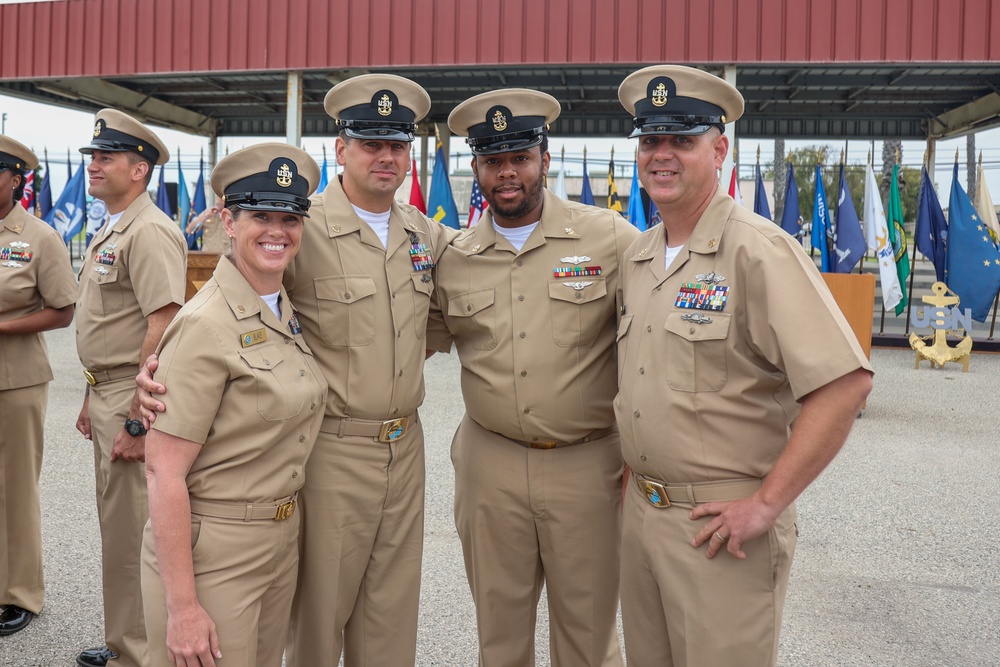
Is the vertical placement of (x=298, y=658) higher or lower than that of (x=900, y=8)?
lower

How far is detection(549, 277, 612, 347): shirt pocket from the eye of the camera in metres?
2.77

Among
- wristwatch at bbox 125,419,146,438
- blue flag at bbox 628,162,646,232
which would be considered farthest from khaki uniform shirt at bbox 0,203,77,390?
blue flag at bbox 628,162,646,232

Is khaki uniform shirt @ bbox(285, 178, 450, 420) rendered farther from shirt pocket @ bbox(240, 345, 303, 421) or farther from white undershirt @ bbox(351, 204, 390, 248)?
shirt pocket @ bbox(240, 345, 303, 421)

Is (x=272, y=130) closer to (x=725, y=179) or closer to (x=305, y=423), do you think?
(x=725, y=179)

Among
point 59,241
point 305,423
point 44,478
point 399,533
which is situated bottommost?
point 44,478

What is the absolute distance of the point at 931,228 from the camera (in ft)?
39.4

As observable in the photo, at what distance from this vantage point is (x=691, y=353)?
2.18 m

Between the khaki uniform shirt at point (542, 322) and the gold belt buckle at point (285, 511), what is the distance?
0.81m

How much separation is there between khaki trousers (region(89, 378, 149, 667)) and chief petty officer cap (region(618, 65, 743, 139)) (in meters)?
2.17

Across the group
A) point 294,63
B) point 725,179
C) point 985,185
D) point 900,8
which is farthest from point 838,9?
point 294,63

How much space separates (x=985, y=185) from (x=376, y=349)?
13.0m

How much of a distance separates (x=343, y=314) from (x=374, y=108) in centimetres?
72

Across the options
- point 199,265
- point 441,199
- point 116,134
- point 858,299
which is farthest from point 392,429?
point 441,199

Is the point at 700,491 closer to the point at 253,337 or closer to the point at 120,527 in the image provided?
the point at 253,337
